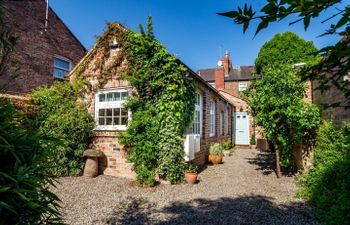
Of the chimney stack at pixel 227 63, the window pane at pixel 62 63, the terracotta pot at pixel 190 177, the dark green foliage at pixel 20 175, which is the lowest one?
the terracotta pot at pixel 190 177

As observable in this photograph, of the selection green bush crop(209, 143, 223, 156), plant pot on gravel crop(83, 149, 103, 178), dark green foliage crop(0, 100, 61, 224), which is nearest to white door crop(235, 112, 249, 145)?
green bush crop(209, 143, 223, 156)

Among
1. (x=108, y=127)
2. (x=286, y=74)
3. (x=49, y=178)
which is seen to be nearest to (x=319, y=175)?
(x=286, y=74)

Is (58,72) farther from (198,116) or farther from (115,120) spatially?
(198,116)

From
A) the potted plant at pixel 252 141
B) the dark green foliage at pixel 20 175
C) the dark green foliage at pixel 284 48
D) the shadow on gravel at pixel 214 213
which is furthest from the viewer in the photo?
the potted plant at pixel 252 141

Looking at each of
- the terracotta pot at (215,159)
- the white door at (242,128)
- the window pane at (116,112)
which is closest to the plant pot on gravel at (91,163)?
the window pane at (116,112)

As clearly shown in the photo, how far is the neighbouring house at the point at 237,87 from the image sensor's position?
18984mm

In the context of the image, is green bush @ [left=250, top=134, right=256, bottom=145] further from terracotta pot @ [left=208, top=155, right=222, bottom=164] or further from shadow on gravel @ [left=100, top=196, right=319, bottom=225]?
shadow on gravel @ [left=100, top=196, right=319, bottom=225]

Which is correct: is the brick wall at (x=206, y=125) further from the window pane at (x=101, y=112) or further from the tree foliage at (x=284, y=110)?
the window pane at (x=101, y=112)

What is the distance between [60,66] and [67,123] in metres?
8.64

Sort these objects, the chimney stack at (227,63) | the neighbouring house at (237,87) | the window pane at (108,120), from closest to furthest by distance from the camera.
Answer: the window pane at (108,120) → the neighbouring house at (237,87) → the chimney stack at (227,63)

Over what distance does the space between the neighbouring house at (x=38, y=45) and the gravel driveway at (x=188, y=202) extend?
8.13 meters

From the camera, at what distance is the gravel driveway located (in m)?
4.43

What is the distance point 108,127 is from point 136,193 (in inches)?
119

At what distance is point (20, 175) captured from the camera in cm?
165
